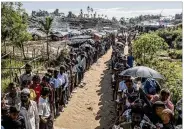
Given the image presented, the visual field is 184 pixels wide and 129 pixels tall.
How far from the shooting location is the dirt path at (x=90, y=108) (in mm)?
8945

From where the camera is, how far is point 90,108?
1044 cm

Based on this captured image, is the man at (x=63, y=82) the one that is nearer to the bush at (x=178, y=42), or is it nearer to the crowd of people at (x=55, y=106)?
the crowd of people at (x=55, y=106)

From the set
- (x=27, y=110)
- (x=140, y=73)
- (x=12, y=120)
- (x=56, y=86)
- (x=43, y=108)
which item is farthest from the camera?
(x=56, y=86)

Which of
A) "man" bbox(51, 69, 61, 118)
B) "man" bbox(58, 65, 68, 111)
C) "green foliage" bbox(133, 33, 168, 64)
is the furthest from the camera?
"green foliage" bbox(133, 33, 168, 64)

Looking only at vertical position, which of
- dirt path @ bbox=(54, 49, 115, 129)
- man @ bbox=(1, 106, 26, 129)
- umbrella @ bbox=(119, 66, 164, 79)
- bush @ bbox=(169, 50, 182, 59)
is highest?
umbrella @ bbox=(119, 66, 164, 79)

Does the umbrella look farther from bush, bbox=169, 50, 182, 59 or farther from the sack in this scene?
bush, bbox=169, 50, 182, 59

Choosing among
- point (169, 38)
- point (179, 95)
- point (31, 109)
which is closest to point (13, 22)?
point (169, 38)

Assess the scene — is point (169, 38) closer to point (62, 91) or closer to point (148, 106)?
point (62, 91)

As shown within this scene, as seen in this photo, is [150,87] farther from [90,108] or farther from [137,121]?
[90,108]

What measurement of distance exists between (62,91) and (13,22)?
1402 cm

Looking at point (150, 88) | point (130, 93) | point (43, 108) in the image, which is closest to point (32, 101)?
point (43, 108)

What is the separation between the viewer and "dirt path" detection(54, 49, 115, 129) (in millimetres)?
8945

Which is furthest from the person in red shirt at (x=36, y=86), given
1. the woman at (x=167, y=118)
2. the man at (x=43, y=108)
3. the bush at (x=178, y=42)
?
the bush at (x=178, y=42)

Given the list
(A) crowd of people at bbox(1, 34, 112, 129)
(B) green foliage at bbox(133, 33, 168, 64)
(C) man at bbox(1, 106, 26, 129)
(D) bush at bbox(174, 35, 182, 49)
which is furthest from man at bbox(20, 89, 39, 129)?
(D) bush at bbox(174, 35, 182, 49)
